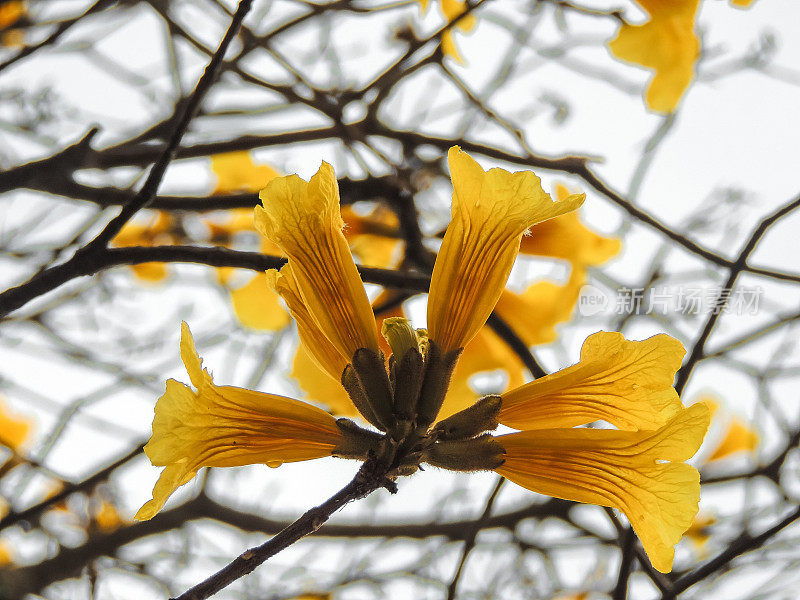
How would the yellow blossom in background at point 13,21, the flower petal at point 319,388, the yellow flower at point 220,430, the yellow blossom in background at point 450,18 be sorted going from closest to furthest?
1. the yellow flower at point 220,430
2. the flower petal at point 319,388
3. the yellow blossom in background at point 450,18
4. the yellow blossom in background at point 13,21

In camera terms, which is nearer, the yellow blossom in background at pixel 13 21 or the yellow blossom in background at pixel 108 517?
the yellow blossom in background at pixel 13 21

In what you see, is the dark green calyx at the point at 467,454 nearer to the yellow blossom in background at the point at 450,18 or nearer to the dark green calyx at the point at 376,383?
the dark green calyx at the point at 376,383

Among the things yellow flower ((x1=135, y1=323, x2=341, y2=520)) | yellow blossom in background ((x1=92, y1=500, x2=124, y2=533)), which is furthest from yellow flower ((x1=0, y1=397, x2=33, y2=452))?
yellow flower ((x1=135, y1=323, x2=341, y2=520))

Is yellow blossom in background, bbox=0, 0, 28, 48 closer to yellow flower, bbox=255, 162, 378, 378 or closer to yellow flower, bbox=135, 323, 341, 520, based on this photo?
yellow flower, bbox=255, 162, 378, 378

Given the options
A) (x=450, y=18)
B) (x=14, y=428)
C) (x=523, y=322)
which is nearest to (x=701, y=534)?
(x=523, y=322)

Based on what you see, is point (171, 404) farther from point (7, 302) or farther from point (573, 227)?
point (573, 227)

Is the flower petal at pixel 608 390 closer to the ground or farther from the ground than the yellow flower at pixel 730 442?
closer to the ground

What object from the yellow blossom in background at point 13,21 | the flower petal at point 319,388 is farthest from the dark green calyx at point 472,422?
the yellow blossom in background at point 13,21
